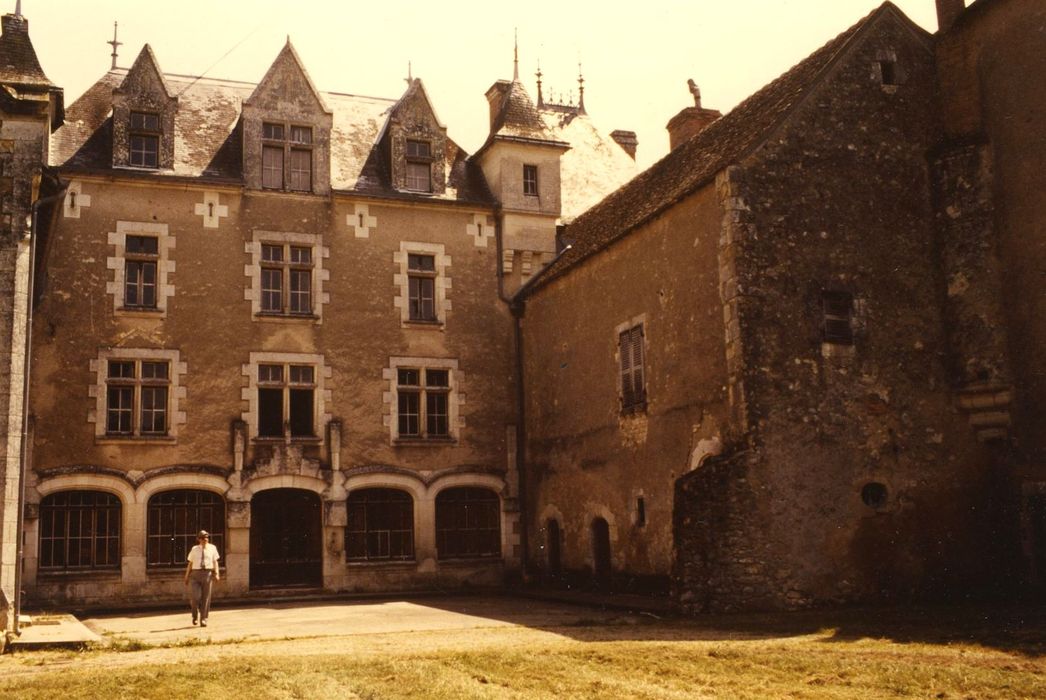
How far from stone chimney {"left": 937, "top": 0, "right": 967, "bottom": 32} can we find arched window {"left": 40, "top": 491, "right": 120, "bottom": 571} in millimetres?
15980

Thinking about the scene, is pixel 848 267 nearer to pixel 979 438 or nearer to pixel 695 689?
pixel 979 438

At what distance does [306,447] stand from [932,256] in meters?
11.6

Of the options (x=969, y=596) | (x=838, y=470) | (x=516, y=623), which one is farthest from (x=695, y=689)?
(x=969, y=596)

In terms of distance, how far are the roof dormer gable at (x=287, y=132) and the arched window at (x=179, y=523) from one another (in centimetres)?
611

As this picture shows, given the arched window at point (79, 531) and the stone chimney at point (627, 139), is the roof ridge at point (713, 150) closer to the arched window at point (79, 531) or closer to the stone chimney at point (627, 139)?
the stone chimney at point (627, 139)

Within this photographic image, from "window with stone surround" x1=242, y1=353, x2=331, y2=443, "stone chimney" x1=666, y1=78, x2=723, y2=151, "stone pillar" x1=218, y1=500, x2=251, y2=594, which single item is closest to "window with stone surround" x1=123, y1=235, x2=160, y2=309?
"window with stone surround" x1=242, y1=353, x2=331, y2=443

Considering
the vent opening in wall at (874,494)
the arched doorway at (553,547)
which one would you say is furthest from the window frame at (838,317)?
the arched doorway at (553,547)

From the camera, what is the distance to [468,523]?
2159cm

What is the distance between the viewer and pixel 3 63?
14.4m

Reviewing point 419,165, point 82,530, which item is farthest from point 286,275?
point 82,530

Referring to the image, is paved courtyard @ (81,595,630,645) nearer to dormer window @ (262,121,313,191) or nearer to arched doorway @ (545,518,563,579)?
arched doorway @ (545,518,563,579)

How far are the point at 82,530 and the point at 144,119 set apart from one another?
306 inches

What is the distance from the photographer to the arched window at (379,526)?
68.0 feet

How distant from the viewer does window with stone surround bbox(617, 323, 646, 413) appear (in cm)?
1761
